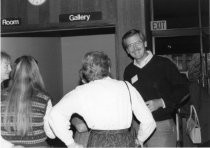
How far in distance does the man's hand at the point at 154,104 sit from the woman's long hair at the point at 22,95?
2.91 ft

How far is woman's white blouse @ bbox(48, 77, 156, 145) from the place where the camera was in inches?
95.4

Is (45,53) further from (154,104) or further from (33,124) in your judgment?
(33,124)

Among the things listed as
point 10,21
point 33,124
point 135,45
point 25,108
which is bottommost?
point 33,124

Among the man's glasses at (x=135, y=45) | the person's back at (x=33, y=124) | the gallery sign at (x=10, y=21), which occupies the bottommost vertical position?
the person's back at (x=33, y=124)

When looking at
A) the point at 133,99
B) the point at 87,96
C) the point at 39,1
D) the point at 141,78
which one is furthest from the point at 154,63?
the point at 39,1

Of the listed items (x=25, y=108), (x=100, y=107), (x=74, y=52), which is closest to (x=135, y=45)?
(x=100, y=107)

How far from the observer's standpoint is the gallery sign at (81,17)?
3.77 metres

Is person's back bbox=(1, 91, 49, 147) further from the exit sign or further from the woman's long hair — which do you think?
the exit sign

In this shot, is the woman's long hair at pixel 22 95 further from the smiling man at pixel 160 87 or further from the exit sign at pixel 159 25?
the exit sign at pixel 159 25

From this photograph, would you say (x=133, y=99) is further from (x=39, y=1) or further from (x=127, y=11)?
(x=39, y=1)

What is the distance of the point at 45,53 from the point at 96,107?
4.13m

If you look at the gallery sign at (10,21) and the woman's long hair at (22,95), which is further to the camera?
the gallery sign at (10,21)

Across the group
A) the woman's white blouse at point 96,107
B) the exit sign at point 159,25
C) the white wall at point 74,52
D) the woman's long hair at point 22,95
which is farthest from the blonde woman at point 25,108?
the white wall at point 74,52

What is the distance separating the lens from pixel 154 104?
298cm
